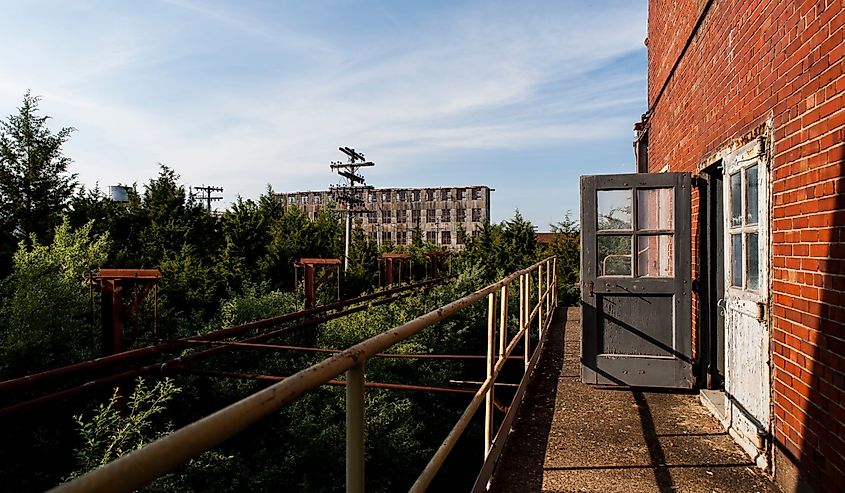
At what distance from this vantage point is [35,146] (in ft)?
50.1

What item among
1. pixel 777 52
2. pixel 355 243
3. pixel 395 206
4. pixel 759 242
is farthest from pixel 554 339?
pixel 395 206

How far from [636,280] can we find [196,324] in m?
12.2

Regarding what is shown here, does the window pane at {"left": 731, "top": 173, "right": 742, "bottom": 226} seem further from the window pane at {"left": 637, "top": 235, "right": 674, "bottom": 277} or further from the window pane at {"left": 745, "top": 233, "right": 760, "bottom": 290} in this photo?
the window pane at {"left": 637, "top": 235, "right": 674, "bottom": 277}

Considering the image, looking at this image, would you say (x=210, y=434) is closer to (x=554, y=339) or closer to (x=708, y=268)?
(x=708, y=268)

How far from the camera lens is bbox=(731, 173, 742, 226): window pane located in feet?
11.9

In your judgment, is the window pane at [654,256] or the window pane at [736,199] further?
the window pane at [654,256]

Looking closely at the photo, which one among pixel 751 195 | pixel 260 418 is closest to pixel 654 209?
pixel 751 195

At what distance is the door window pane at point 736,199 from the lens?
3627mm

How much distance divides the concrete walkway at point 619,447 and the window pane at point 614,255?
3.39 ft

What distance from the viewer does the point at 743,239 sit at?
11.6 ft

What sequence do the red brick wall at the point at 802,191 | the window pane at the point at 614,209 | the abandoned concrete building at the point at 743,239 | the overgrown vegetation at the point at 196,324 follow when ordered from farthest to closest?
the overgrown vegetation at the point at 196,324, the window pane at the point at 614,209, the abandoned concrete building at the point at 743,239, the red brick wall at the point at 802,191

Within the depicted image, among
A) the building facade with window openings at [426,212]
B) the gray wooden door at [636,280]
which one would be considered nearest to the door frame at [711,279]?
the gray wooden door at [636,280]

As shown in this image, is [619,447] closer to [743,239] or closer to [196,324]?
[743,239]

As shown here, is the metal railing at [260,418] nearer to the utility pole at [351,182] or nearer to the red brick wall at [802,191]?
the red brick wall at [802,191]
